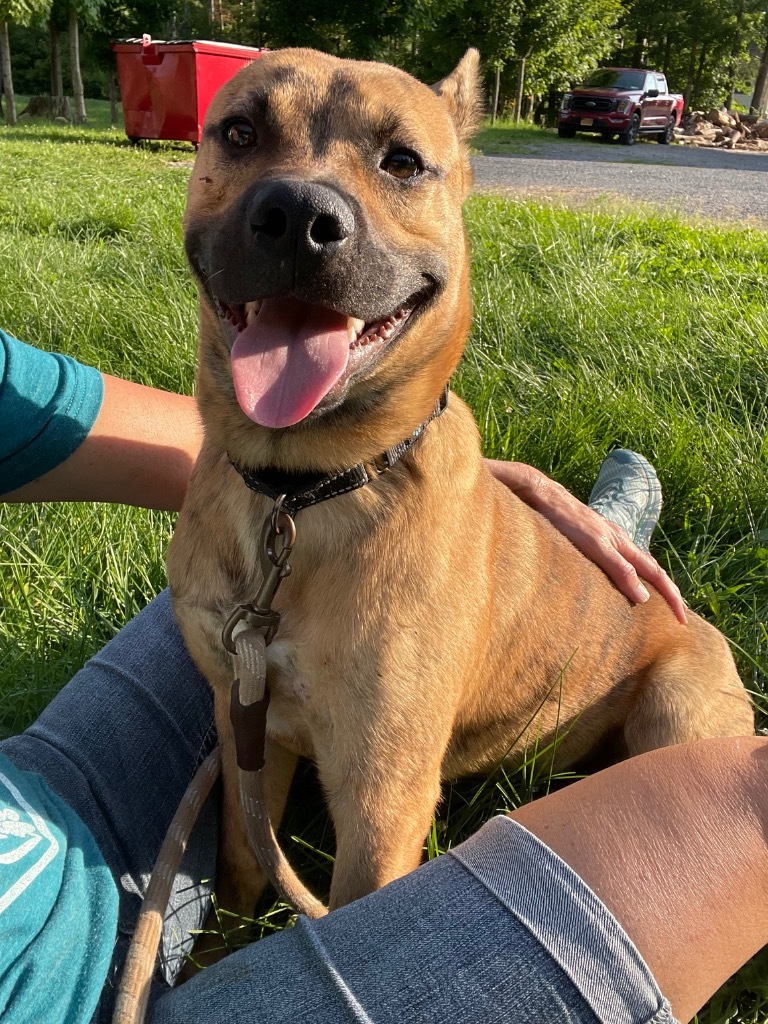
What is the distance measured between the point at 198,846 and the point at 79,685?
0.47 meters

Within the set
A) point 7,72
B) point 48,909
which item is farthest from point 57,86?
point 48,909

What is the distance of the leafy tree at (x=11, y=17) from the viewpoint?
19.1 m

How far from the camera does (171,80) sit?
14.7m

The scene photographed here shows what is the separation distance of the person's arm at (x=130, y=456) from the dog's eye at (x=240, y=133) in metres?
0.68

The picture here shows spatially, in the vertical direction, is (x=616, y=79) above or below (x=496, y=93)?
above

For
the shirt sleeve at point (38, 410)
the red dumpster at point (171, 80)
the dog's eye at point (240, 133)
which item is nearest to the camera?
the dog's eye at point (240, 133)

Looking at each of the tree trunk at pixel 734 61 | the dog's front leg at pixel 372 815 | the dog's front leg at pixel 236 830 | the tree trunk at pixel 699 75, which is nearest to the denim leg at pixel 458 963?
the dog's front leg at pixel 372 815

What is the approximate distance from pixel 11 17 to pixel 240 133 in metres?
22.9

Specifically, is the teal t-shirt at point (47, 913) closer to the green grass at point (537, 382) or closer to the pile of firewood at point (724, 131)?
the green grass at point (537, 382)

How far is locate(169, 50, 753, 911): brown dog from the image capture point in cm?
152

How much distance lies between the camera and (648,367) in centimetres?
362

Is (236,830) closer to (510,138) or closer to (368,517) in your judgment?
(368,517)

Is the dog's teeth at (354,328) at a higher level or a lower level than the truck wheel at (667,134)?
lower

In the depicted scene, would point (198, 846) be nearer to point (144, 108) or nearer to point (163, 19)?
point (144, 108)
